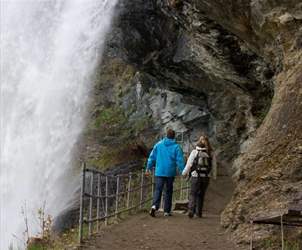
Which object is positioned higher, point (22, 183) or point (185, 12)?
point (185, 12)

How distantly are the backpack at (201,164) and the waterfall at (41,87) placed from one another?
951cm

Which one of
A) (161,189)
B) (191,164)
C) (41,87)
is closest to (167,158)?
(191,164)

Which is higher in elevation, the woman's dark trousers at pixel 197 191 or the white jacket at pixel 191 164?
the white jacket at pixel 191 164

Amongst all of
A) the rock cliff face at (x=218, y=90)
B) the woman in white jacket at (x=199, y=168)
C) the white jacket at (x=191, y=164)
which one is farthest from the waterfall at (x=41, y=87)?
the white jacket at (x=191, y=164)

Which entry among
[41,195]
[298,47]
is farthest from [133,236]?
[41,195]

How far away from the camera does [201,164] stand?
451 inches

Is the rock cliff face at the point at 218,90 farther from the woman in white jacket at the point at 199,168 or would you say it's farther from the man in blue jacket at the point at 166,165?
the man in blue jacket at the point at 166,165

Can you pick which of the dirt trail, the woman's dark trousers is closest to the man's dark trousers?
the dirt trail

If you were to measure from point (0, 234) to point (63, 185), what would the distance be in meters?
4.14

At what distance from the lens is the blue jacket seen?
11.6 m

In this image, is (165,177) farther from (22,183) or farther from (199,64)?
(22,183)

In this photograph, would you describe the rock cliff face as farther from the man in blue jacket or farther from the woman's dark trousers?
the man in blue jacket

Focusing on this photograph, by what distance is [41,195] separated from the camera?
69.8 feet

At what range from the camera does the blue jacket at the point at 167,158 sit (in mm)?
11602
